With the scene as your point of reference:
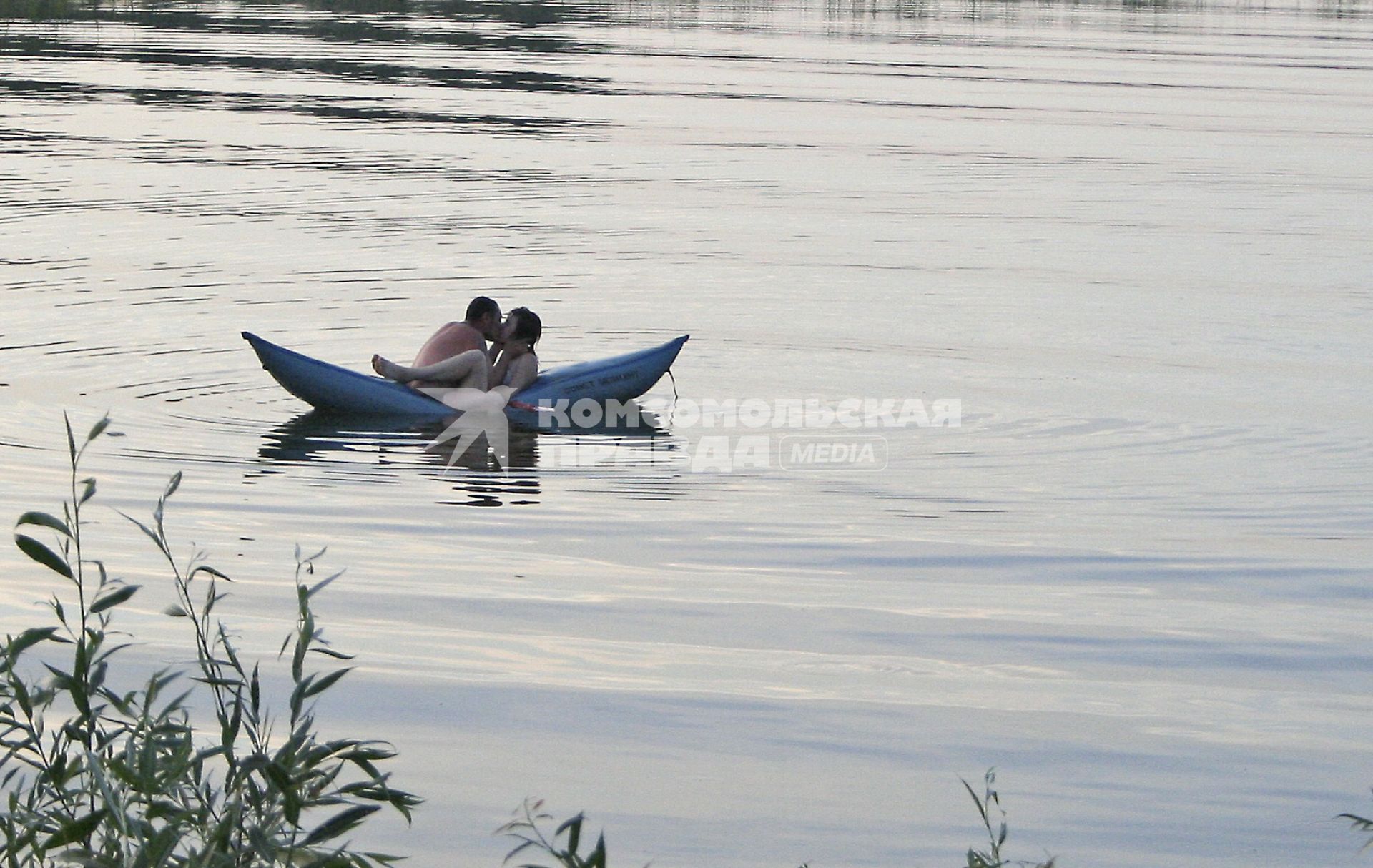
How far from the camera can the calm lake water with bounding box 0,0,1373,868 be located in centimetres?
524

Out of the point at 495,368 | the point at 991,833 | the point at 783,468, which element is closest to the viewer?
the point at 991,833

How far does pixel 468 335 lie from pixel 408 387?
480 mm

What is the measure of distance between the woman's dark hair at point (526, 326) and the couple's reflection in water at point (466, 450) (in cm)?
47

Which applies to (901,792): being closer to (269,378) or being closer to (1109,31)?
(269,378)

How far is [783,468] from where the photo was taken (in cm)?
927

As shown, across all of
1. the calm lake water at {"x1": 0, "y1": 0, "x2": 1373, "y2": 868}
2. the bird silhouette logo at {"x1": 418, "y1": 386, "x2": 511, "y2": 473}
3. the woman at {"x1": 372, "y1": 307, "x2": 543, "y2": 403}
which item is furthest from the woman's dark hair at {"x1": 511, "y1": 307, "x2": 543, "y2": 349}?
the calm lake water at {"x1": 0, "y1": 0, "x2": 1373, "y2": 868}

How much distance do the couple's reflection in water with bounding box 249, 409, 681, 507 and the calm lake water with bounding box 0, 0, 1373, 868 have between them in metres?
0.05

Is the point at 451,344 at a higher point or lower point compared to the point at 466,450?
higher

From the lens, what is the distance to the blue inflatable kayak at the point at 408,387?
9.89 metres

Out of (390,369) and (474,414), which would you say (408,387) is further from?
(474,414)

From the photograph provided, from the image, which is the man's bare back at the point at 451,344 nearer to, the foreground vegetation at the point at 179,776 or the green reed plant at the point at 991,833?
the green reed plant at the point at 991,833

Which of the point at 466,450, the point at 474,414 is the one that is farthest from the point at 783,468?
the point at 474,414

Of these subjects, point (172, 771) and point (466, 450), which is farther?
point (466, 450)

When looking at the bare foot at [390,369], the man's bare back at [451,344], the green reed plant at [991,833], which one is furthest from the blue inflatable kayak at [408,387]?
the green reed plant at [991,833]
